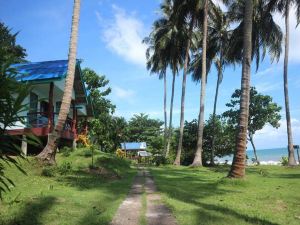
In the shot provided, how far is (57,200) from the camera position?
9758 millimetres

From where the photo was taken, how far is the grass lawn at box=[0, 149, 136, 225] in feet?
26.1

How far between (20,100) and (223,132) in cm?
4087

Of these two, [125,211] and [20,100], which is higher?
[20,100]

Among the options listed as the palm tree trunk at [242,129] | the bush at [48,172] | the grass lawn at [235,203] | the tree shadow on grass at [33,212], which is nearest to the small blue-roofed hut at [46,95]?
the bush at [48,172]

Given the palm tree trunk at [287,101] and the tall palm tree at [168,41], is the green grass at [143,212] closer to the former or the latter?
the palm tree trunk at [287,101]

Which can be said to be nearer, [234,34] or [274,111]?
[234,34]

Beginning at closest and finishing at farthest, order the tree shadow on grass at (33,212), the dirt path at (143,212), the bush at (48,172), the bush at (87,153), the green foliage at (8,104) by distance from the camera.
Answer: the green foliage at (8,104) < the tree shadow on grass at (33,212) < the dirt path at (143,212) < the bush at (48,172) < the bush at (87,153)

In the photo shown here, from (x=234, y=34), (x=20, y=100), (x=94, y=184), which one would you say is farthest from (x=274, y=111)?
(x=20, y=100)

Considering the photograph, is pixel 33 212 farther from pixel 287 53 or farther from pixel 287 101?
pixel 287 53

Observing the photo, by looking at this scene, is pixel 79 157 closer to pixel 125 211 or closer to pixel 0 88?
pixel 125 211

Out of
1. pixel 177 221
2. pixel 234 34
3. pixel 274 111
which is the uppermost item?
pixel 234 34

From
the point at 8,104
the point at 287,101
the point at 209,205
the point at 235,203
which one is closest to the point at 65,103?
the point at 209,205

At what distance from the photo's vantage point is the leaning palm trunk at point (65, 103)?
1569 cm

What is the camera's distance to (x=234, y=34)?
3472cm
